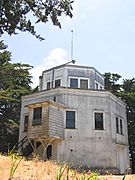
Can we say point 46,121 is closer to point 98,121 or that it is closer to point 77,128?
point 77,128

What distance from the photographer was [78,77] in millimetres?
32031

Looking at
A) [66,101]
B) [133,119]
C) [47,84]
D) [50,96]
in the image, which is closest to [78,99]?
[66,101]

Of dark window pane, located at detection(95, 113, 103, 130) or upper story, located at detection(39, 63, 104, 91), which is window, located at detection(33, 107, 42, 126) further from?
dark window pane, located at detection(95, 113, 103, 130)

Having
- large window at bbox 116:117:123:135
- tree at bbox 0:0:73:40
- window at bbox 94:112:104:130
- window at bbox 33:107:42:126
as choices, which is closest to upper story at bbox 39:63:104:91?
window at bbox 94:112:104:130

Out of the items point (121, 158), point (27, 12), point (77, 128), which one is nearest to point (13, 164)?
point (27, 12)

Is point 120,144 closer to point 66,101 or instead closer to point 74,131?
point 74,131

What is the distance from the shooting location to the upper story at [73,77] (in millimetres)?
31719

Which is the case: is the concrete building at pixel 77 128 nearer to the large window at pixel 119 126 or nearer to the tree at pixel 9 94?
the large window at pixel 119 126

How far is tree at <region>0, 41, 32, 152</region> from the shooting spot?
36938mm

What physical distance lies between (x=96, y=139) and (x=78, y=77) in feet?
28.4

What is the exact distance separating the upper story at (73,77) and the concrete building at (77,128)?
3082 millimetres

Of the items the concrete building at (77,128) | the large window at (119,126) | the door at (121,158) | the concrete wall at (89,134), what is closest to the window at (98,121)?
the concrete building at (77,128)

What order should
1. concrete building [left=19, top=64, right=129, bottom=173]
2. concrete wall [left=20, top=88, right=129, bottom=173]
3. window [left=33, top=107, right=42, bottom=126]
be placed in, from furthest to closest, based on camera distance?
window [left=33, top=107, right=42, bottom=126] → concrete wall [left=20, top=88, right=129, bottom=173] → concrete building [left=19, top=64, right=129, bottom=173]

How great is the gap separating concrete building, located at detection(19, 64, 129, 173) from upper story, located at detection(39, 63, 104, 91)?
10.1 feet
